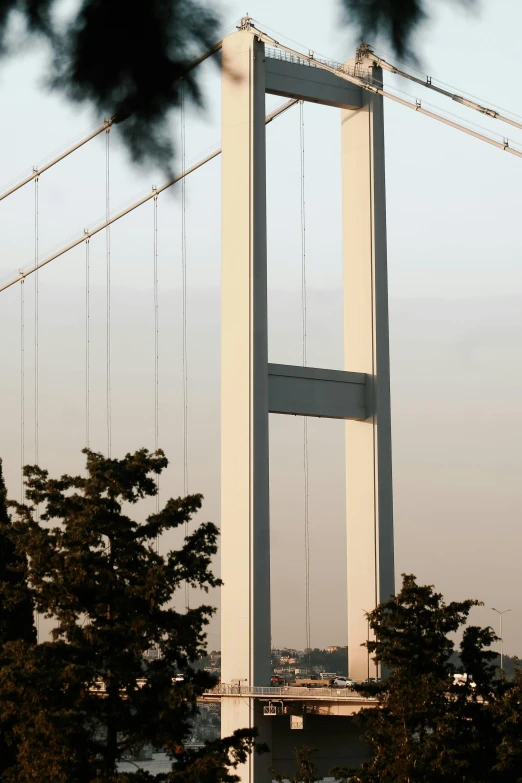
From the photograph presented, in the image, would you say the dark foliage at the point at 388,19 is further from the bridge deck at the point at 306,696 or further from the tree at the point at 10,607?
the bridge deck at the point at 306,696

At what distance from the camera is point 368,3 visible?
2770 mm

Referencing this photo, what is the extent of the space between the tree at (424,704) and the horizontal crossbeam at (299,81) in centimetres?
1448

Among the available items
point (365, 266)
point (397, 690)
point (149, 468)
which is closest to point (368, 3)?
point (149, 468)

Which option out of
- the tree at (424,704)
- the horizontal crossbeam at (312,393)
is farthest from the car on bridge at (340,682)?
the tree at (424,704)

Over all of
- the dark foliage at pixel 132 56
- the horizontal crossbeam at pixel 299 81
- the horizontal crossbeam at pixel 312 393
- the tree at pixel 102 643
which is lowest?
the tree at pixel 102 643

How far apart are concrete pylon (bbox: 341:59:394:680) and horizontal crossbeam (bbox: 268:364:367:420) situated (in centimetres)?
53

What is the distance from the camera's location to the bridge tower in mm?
30562

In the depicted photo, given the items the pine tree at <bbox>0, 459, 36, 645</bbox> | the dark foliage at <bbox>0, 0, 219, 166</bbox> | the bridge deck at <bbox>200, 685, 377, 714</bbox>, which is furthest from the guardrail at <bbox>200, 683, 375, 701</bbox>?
the dark foliage at <bbox>0, 0, 219, 166</bbox>

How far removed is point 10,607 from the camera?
19125 millimetres

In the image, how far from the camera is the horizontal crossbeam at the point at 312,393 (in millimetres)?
32594

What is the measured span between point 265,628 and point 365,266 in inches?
365

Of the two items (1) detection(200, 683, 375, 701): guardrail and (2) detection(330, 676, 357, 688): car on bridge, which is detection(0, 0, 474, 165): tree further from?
(2) detection(330, 676, 357, 688): car on bridge

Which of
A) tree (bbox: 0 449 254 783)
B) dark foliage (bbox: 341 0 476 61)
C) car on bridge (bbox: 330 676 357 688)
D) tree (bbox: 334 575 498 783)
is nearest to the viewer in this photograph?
dark foliage (bbox: 341 0 476 61)

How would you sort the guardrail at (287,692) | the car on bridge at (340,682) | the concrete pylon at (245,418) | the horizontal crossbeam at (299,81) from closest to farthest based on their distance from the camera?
1. the guardrail at (287,692)
2. the concrete pylon at (245,418)
3. the car on bridge at (340,682)
4. the horizontal crossbeam at (299,81)
